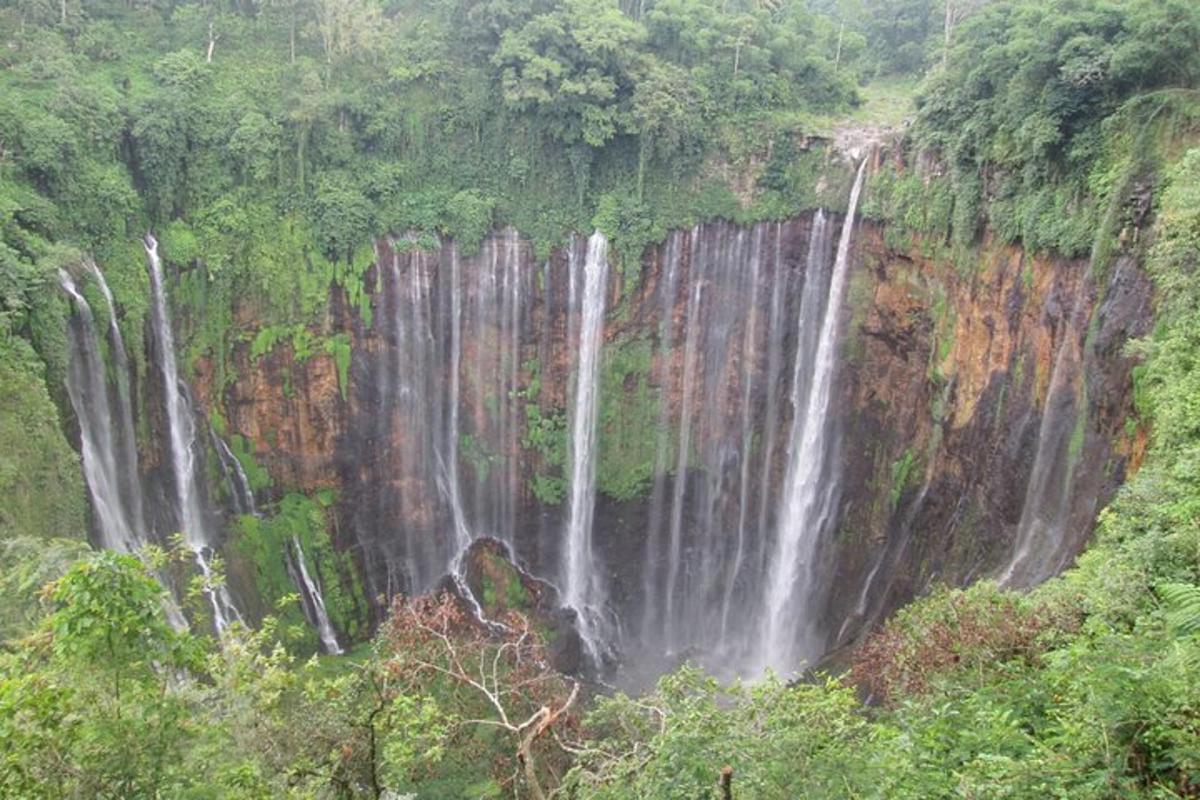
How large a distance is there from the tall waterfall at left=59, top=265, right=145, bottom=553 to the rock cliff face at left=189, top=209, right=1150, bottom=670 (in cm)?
219

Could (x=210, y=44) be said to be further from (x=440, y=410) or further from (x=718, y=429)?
(x=718, y=429)

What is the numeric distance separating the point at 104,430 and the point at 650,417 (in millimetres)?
11057

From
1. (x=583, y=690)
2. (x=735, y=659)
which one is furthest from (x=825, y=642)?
(x=583, y=690)

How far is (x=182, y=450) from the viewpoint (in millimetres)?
17594

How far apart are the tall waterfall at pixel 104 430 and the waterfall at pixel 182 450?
3.32 feet

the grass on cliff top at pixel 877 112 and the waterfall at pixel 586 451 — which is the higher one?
the grass on cliff top at pixel 877 112

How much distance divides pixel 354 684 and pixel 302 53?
697 inches

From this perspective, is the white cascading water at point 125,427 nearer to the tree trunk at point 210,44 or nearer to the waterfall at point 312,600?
the waterfall at point 312,600

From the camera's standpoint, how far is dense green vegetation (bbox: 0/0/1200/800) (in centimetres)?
507

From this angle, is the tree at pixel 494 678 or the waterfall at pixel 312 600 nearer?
the tree at pixel 494 678

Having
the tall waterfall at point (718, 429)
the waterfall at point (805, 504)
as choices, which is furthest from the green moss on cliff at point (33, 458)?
the waterfall at point (805, 504)

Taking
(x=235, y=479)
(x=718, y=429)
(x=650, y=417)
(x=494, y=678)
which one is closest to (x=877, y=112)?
(x=718, y=429)

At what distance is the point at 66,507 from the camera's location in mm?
13320

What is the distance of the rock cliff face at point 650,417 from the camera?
1745 cm
